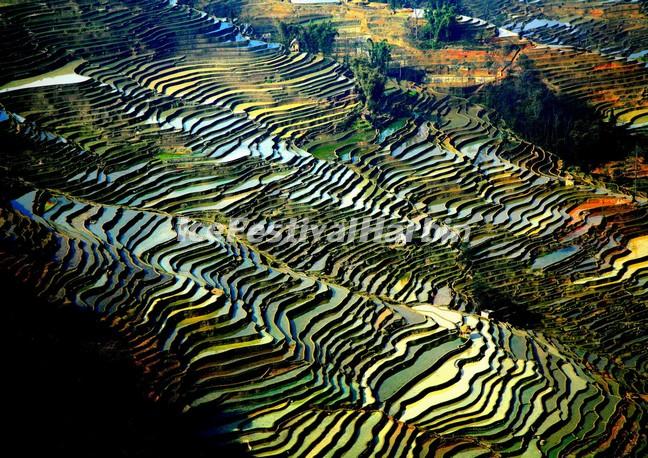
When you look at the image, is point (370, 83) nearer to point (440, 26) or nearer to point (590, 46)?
point (440, 26)

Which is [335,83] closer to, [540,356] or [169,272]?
[169,272]

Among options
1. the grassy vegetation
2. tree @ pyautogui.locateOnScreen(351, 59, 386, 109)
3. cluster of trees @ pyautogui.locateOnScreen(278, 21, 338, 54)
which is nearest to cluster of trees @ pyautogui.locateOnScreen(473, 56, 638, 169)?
tree @ pyautogui.locateOnScreen(351, 59, 386, 109)

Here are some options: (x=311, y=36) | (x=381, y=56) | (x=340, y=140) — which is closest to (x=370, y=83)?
(x=340, y=140)

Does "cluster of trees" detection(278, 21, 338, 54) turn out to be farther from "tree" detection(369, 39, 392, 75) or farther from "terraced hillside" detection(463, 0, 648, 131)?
"terraced hillside" detection(463, 0, 648, 131)

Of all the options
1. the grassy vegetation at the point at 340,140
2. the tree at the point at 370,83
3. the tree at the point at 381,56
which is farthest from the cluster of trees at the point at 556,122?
the grassy vegetation at the point at 340,140

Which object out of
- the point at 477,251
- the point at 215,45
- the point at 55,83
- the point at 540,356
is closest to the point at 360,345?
the point at 540,356

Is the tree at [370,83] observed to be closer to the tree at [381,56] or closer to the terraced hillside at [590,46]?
the tree at [381,56]
